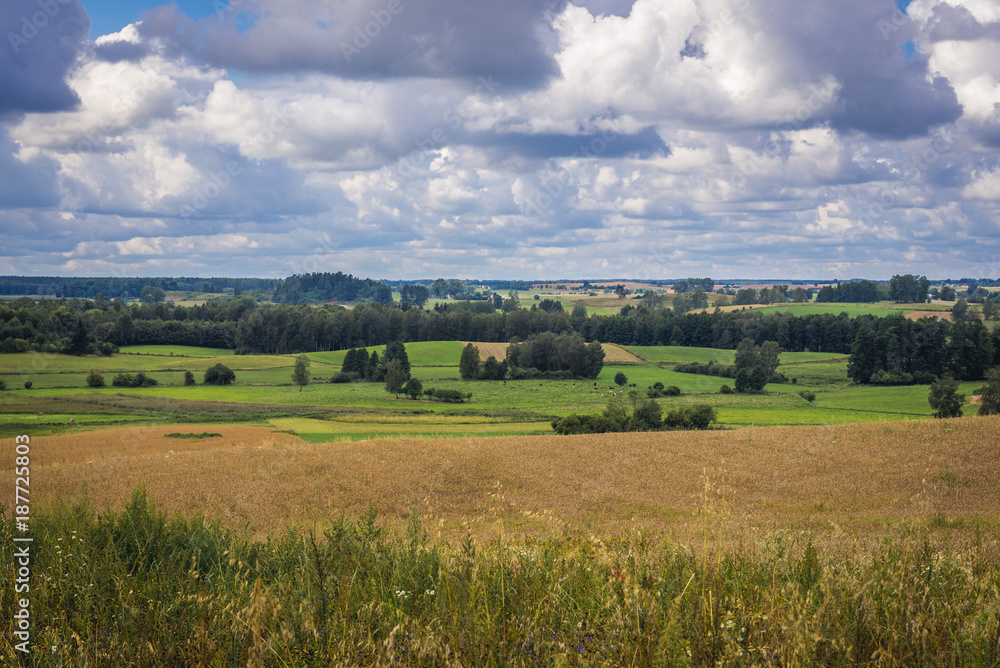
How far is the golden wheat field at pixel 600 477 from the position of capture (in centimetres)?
1970

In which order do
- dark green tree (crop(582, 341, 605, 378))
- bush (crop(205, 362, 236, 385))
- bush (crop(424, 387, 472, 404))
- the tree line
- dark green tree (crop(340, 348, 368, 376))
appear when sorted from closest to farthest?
bush (crop(424, 387, 472, 404)), bush (crop(205, 362, 236, 385)), the tree line, dark green tree (crop(340, 348, 368, 376)), dark green tree (crop(582, 341, 605, 378))

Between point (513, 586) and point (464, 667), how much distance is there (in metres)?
1.30

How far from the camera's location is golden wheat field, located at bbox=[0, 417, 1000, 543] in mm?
19703

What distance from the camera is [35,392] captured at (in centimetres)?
6481

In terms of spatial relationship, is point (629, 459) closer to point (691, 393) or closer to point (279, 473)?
point (279, 473)

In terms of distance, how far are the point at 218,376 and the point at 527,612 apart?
297 ft

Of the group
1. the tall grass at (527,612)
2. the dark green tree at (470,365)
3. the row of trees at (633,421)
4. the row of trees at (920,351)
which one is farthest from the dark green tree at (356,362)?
the tall grass at (527,612)

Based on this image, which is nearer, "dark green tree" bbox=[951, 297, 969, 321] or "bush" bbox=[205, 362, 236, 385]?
"bush" bbox=[205, 362, 236, 385]

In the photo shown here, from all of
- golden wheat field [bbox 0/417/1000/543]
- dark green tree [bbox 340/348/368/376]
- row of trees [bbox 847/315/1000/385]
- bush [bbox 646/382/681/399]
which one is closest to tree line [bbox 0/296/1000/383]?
row of trees [bbox 847/315/1000/385]

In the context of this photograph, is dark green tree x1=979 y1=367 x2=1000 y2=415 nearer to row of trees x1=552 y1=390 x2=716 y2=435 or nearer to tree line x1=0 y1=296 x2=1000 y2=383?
row of trees x1=552 y1=390 x2=716 y2=435

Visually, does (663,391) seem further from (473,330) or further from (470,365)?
(473,330)

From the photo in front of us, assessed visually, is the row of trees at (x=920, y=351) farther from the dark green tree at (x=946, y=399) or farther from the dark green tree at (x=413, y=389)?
the dark green tree at (x=413, y=389)

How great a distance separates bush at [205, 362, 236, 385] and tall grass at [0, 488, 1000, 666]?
85975 mm

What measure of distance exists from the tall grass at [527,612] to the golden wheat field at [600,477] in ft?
34.8
